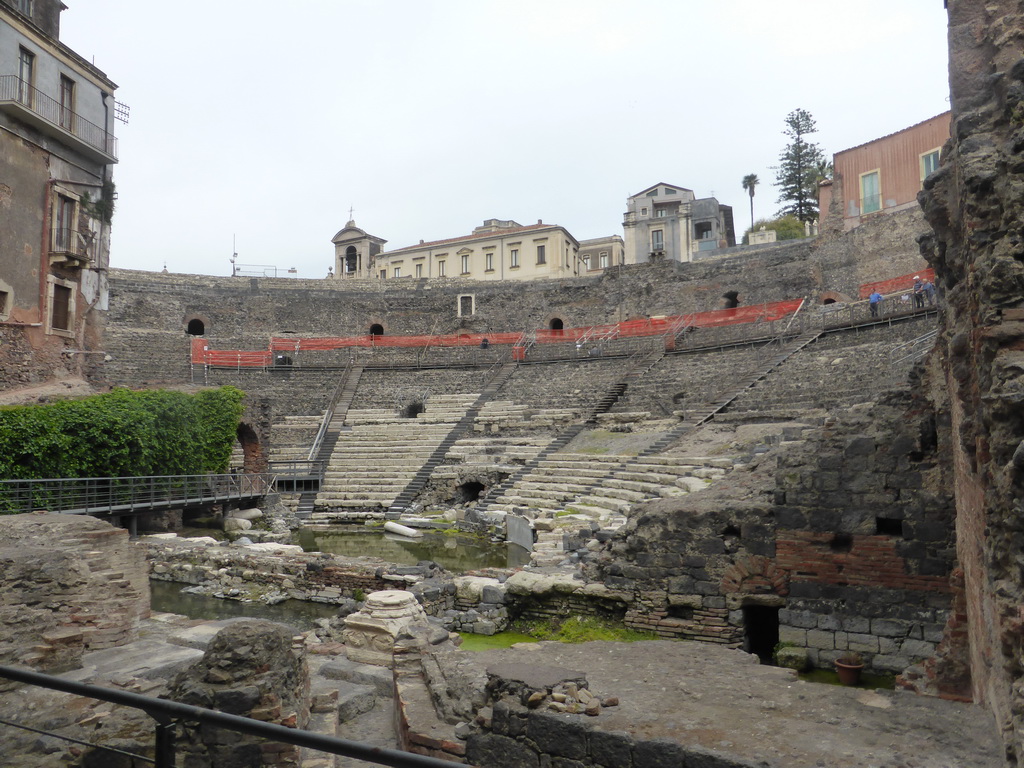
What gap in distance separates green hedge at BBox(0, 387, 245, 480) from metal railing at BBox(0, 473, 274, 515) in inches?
11.2

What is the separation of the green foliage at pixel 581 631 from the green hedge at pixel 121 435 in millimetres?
12116

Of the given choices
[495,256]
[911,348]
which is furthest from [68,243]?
[495,256]

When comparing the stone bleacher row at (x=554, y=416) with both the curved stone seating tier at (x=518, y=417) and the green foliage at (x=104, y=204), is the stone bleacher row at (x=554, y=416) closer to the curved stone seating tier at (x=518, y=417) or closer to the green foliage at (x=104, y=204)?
the curved stone seating tier at (x=518, y=417)

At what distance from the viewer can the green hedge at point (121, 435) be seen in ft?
49.7

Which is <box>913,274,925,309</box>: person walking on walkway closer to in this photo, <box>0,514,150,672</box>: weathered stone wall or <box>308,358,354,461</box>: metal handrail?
<box>308,358,354,461</box>: metal handrail

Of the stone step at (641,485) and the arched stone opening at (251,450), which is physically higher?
the arched stone opening at (251,450)

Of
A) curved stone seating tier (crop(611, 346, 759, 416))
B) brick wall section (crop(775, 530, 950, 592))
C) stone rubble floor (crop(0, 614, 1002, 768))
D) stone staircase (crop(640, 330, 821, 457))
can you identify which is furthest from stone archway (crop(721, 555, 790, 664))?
curved stone seating tier (crop(611, 346, 759, 416))

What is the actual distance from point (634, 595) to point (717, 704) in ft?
12.2

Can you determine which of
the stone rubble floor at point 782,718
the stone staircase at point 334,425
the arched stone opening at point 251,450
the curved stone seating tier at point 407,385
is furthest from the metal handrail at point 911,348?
the arched stone opening at point 251,450

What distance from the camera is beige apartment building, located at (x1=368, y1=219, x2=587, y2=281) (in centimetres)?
4806

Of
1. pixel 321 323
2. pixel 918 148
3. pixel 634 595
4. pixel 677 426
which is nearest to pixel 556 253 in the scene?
pixel 321 323

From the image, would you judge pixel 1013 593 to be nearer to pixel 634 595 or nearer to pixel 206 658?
pixel 206 658

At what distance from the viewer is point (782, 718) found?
455 centimetres

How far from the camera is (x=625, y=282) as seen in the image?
37219 millimetres
